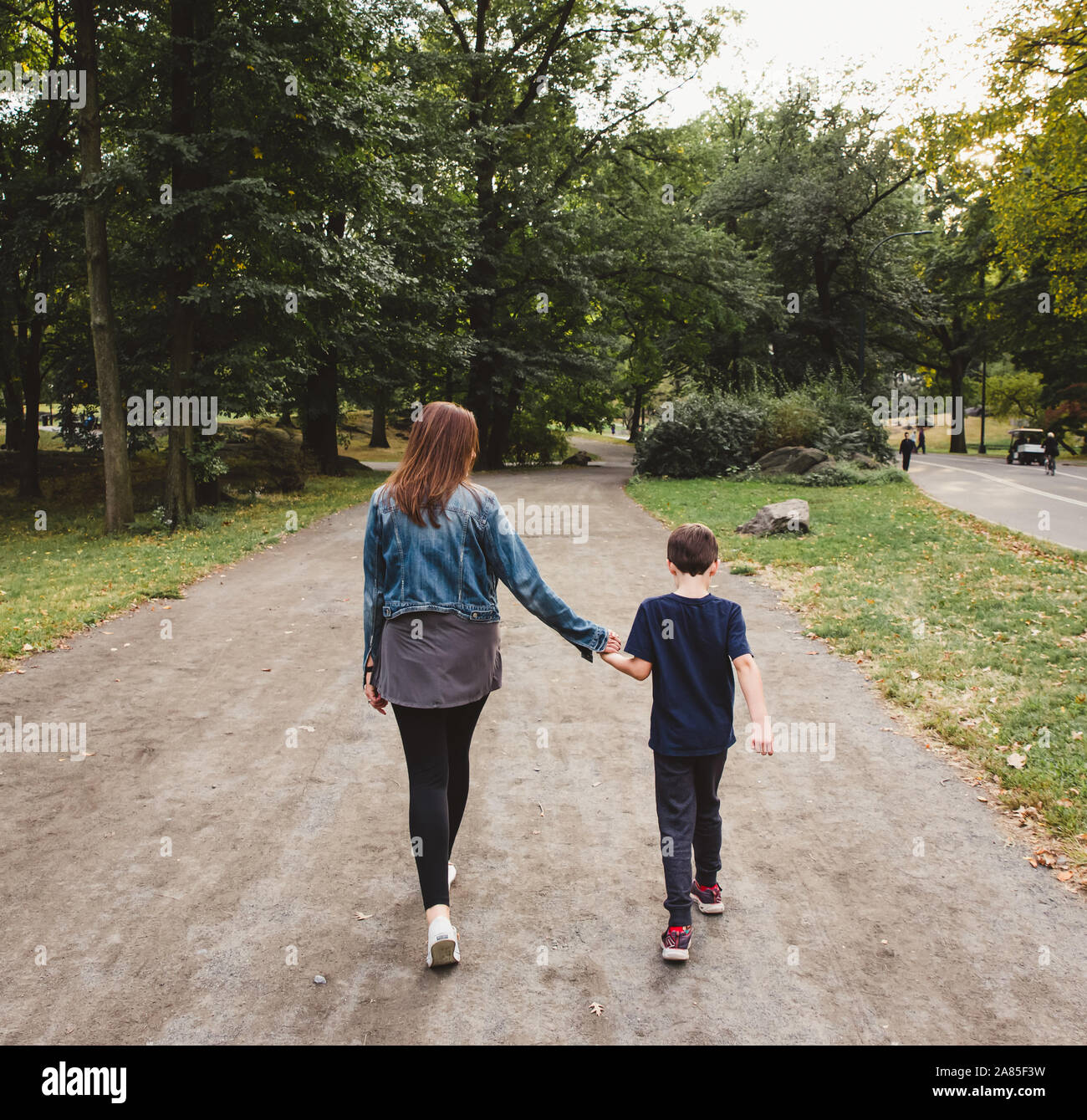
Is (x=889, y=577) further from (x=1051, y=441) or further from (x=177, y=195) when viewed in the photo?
(x=1051, y=441)

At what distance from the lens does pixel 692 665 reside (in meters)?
3.38

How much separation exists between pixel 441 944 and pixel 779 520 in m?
12.6

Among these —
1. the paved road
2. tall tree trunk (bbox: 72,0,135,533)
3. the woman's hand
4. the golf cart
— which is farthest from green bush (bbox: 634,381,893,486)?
the woman's hand

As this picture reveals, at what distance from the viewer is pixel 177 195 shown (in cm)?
1509

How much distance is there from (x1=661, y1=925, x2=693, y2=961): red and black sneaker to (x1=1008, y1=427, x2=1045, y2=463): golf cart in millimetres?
40422

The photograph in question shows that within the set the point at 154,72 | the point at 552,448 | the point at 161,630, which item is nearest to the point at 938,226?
the point at 552,448

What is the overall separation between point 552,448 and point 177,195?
26.1m

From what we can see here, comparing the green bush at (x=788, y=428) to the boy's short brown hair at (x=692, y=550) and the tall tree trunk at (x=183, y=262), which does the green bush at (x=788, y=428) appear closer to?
the tall tree trunk at (x=183, y=262)

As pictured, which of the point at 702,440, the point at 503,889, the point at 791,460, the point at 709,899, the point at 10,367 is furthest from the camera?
the point at 702,440

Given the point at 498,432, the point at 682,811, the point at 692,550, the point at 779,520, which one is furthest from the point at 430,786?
the point at 498,432

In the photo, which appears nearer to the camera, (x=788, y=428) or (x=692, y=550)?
(x=692, y=550)

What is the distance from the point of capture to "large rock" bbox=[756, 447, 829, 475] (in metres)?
26.0

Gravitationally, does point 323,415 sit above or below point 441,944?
above

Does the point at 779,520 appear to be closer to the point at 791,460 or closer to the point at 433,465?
the point at 791,460
